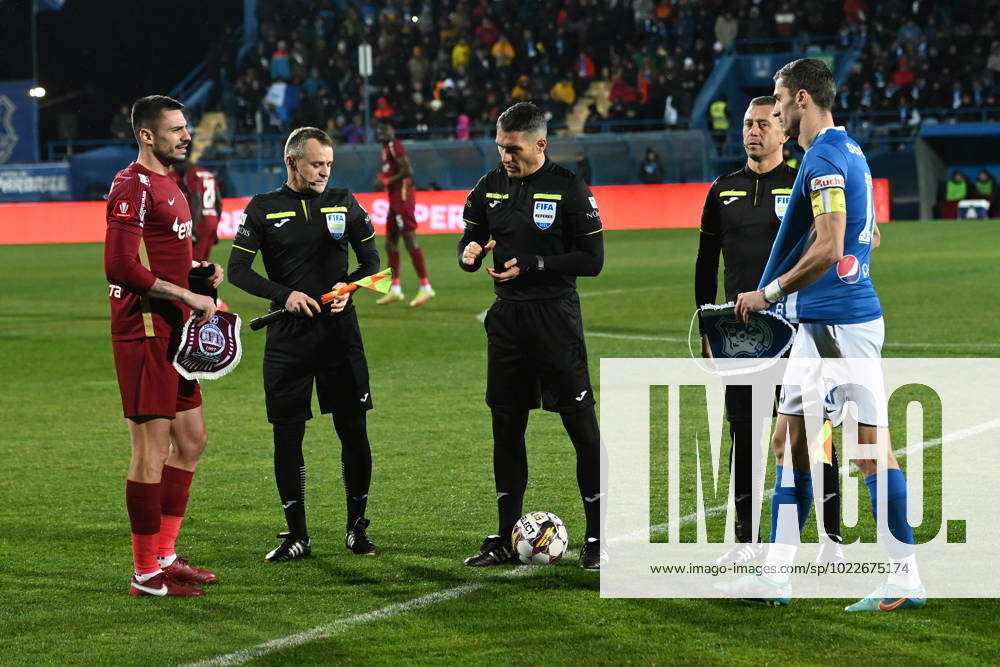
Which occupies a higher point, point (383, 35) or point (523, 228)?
point (383, 35)

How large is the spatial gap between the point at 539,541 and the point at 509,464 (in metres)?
0.40

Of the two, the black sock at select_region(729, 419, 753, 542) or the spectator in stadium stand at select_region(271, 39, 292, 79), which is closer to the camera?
the black sock at select_region(729, 419, 753, 542)

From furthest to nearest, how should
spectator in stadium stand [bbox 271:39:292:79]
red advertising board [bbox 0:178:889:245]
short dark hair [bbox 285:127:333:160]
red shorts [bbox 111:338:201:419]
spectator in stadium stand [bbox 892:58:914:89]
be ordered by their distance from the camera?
spectator in stadium stand [bbox 271:39:292:79] → spectator in stadium stand [bbox 892:58:914:89] → red advertising board [bbox 0:178:889:245] → short dark hair [bbox 285:127:333:160] → red shorts [bbox 111:338:201:419]

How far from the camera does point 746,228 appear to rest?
6562 mm

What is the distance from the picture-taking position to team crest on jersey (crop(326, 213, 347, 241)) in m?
6.72

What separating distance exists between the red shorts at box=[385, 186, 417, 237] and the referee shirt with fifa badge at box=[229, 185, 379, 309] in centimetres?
1110

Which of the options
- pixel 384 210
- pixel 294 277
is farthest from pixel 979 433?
pixel 384 210

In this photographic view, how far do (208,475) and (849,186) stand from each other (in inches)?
182

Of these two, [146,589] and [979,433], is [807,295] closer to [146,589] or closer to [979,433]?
[146,589]

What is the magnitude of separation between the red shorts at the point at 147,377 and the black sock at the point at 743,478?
99.4 inches

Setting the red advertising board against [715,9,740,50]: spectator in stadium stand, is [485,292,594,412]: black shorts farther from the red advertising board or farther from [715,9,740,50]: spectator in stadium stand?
[715,9,740,50]: spectator in stadium stand

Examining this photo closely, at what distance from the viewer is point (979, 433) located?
9.09 m

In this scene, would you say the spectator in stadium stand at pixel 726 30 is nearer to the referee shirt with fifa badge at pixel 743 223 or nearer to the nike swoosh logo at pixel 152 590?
the referee shirt with fifa badge at pixel 743 223

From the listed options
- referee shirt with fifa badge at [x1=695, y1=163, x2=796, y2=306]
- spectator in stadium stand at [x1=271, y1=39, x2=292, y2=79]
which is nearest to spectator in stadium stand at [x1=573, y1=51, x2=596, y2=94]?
spectator in stadium stand at [x1=271, y1=39, x2=292, y2=79]
